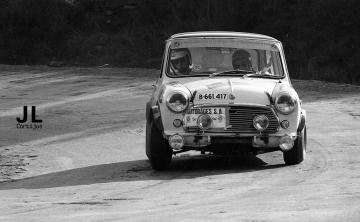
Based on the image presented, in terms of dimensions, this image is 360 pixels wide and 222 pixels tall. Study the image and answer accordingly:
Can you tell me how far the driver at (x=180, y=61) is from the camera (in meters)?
13.1

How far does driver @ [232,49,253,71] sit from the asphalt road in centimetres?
120

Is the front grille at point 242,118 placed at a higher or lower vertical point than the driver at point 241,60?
lower

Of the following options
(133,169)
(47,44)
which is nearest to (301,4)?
(47,44)

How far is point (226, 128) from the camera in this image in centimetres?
1197

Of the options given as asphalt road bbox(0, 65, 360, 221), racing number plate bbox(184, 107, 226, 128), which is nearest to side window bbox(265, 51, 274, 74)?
asphalt road bbox(0, 65, 360, 221)

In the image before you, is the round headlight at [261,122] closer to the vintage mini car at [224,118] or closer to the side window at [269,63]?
the vintage mini car at [224,118]

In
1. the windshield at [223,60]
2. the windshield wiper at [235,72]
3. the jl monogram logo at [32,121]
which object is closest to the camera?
the windshield wiper at [235,72]

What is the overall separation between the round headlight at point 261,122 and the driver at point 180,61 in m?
1.45

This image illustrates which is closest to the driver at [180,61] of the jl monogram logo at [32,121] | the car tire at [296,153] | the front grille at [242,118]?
the front grille at [242,118]

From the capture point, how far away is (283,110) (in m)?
12.1

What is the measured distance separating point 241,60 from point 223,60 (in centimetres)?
23

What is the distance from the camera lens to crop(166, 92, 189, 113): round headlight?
12.0 metres

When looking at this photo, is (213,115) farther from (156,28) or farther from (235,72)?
(156,28)

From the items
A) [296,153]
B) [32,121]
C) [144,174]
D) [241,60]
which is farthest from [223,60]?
[32,121]
